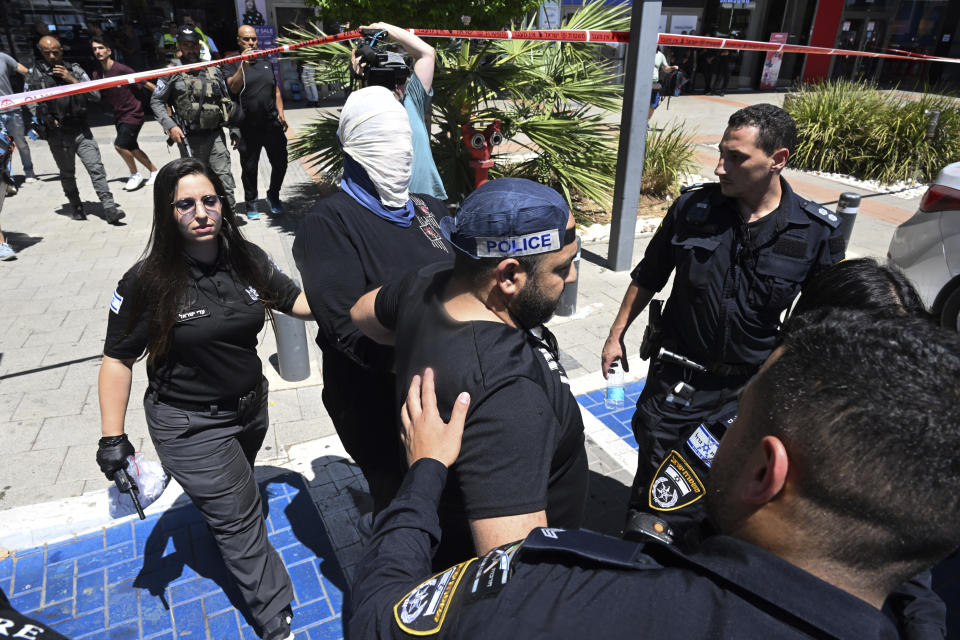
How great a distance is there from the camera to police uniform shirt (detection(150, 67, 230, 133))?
22.5ft

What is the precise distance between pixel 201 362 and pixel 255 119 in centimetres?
595

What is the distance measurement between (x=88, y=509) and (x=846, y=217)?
668 centimetres

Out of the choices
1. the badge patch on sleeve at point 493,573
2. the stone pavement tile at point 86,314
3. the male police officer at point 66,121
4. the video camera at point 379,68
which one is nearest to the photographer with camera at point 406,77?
the video camera at point 379,68

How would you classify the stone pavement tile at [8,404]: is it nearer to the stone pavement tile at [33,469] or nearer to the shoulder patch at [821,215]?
the stone pavement tile at [33,469]

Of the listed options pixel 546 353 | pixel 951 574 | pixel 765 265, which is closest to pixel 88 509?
pixel 546 353

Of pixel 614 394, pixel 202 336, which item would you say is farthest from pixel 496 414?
pixel 614 394

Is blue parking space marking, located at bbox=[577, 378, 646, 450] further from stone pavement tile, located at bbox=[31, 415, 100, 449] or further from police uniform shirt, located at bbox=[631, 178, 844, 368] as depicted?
stone pavement tile, located at bbox=[31, 415, 100, 449]

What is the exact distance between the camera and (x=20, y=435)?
12.9ft

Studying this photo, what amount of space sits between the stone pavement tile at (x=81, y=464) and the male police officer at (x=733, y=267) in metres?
3.07

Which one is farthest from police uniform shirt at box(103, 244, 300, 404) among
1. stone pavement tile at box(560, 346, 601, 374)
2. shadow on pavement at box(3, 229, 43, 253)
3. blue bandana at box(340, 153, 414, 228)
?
shadow on pavement at box(3, 229, 43, 253)

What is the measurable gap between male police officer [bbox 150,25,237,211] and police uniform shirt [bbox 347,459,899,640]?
671cm

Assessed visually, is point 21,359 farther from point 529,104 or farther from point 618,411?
point 529,104

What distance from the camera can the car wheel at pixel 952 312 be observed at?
15.0ft

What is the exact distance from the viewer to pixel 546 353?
1.71 meters
